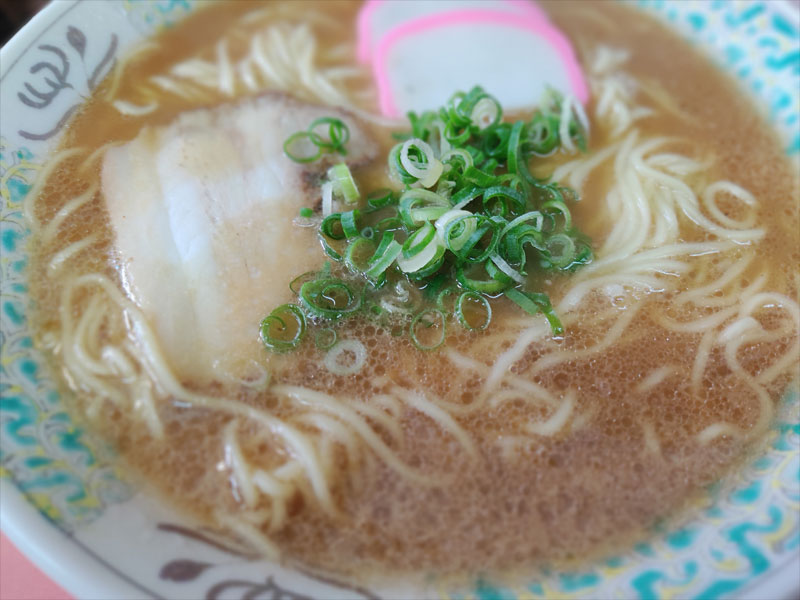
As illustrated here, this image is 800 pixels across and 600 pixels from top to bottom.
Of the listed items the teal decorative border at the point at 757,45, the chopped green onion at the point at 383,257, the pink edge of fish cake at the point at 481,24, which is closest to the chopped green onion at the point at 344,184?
the chopped green onion at the point at 383,257

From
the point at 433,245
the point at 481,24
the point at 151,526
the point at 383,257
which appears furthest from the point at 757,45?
the point at 151,526

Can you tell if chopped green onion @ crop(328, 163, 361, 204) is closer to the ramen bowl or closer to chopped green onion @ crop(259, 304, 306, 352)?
chopped green onion @ crop(259, 304, 306, 352)

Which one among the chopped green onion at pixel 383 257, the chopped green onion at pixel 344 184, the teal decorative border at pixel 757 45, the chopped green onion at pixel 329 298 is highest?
the teal decorative border at pixel 757 45

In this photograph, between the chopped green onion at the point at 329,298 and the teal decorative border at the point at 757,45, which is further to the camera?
the teal decorative border at the point at 757,45

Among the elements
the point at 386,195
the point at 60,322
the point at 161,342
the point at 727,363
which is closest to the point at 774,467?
the point at 727,363

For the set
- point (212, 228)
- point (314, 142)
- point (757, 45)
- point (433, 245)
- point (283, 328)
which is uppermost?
point (757, 45)

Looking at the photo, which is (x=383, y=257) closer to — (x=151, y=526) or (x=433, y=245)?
(x=433, y=245)

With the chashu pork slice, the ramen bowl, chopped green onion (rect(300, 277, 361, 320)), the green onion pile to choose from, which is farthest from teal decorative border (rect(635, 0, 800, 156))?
chopped green onion (rect(300, 277, 361, 320))

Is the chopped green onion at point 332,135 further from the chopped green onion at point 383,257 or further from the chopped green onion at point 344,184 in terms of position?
the chopped green onion at point 383,257
